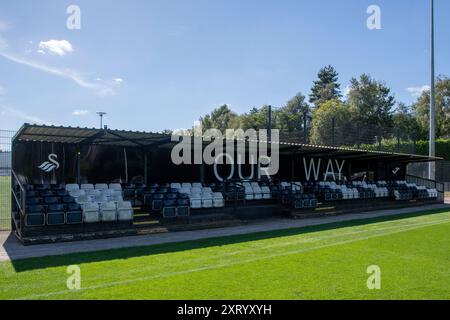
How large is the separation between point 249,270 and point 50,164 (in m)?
9.44

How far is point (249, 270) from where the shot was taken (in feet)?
24.0

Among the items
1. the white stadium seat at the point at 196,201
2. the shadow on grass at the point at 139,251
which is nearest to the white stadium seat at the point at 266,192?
the white stadium seat at the point at 196,201

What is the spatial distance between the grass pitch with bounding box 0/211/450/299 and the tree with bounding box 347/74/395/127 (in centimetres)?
4959

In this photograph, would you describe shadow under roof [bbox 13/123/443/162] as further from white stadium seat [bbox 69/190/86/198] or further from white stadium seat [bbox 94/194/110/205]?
white stadium seat [bbox 94/194/110/205]

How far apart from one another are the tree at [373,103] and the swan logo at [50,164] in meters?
49.7

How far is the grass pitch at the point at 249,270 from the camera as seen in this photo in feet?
19.3

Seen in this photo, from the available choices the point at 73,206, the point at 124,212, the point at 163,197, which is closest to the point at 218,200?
the point at 163,197

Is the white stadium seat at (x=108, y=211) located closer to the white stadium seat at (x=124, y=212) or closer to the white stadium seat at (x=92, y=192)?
the white stadium seat at (x=124, y=212)

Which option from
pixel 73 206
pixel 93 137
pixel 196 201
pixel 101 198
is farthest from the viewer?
pixel 196 201

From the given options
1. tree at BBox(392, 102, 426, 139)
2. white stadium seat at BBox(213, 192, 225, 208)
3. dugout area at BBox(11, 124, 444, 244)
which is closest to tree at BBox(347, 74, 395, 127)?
tree at BBox(392, 102, 426, 139)

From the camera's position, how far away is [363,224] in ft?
48.1

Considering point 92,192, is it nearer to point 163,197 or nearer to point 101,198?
point 101,198

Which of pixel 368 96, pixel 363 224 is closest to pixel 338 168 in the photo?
pixel 363 224

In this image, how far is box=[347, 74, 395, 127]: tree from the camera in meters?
58.2
